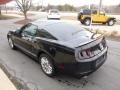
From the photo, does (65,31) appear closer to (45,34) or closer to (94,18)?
(45,34)

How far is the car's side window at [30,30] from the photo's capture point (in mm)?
5710

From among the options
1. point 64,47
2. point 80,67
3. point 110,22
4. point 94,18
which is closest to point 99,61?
point 80,67

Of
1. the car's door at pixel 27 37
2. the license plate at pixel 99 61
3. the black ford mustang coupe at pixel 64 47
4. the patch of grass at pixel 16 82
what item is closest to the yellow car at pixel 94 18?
the car's door at pixel 27 37

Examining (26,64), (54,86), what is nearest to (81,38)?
(54,86)

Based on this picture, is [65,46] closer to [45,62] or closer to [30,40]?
[45,62]

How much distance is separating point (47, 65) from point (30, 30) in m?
1.57

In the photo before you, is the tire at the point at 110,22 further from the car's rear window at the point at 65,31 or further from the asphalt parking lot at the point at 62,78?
the car's rear window at the point at 65,31

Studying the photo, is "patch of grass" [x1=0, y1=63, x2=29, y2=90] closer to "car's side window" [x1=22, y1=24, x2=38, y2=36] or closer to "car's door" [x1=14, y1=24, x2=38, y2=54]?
"car's door" [x1=14, y1=24, x2=38, y2=54]

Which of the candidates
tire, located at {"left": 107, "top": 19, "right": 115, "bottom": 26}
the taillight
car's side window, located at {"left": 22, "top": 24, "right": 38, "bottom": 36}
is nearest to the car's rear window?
car's side window, located at {"left": 22, "top": 24, "right": 38, "bottom": 36}

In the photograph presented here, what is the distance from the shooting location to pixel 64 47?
4383 mm

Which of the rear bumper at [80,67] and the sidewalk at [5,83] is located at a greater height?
the rear bumper at [80,67]

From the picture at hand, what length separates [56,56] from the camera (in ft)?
15.0

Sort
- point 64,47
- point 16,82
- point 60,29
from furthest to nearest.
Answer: point 60,29 < point 16,82 < point 64,47

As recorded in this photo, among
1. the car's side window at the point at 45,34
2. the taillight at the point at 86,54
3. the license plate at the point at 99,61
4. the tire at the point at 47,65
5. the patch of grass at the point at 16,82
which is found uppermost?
the car's side window at the point at 45,34
